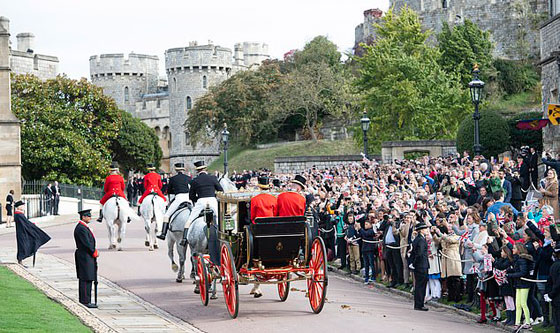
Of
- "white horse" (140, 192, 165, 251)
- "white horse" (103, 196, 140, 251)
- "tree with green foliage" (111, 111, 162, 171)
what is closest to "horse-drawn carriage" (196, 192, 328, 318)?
"white horse" (140, 192, 165, 251)

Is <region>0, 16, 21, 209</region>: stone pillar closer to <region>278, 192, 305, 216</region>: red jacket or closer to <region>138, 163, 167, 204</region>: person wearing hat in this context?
<region>138, 163, 167, 204</region>: person wearing hat

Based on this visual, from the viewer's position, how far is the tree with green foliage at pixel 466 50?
63.7 meters

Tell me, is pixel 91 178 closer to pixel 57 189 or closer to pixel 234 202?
pixel 57 189

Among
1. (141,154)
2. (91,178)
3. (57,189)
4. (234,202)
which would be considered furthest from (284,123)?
(234,202)

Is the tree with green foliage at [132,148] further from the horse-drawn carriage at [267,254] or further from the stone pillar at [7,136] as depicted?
the horse-drawn carriage at [267,254]

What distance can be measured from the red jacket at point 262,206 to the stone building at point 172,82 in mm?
70999

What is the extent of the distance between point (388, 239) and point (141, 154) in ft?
201

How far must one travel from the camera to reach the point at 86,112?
67.4 metres

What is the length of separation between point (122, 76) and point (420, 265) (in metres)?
108

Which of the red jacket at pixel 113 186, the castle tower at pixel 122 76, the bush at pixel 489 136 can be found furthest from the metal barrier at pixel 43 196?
the castle tower at pixel 122 76

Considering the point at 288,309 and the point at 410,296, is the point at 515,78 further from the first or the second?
the point at 288,309

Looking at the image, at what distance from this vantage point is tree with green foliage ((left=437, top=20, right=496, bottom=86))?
63691 millimetres

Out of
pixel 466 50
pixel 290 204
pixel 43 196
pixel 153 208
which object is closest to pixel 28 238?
pixel 153 208

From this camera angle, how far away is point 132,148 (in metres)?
79.4
